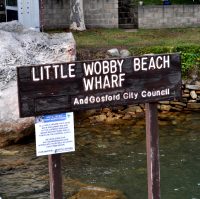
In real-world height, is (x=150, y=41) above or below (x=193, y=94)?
above

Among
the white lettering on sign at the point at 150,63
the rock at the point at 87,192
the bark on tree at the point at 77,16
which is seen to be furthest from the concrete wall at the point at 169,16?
the white lettering on sign at the point at 150,63

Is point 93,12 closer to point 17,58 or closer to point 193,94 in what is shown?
point 193,94

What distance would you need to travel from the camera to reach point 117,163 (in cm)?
1258

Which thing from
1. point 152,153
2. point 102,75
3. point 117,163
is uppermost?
point 102,75

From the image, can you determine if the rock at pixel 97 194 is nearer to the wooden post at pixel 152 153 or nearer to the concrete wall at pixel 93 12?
the wooden post at pixel 152 153

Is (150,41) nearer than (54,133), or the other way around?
(54,133)

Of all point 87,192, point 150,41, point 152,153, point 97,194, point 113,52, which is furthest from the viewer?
point 150,41

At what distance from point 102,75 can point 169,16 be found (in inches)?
590

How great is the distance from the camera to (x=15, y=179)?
11688 millimetres

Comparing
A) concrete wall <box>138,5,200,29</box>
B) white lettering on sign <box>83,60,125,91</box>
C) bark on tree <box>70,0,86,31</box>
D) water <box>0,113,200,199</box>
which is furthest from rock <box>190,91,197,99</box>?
white lettering on sign <box>83,60,125,91</box>

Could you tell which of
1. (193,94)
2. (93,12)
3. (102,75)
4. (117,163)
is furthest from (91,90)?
(93,12)

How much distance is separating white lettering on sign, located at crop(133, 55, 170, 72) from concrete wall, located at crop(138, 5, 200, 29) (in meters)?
14.2

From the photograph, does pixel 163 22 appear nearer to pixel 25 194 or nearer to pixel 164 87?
pixel 25 194

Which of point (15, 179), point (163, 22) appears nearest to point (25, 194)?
point (15, 179)
